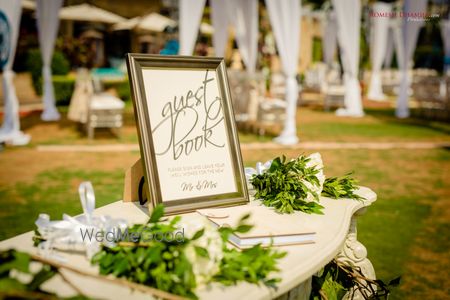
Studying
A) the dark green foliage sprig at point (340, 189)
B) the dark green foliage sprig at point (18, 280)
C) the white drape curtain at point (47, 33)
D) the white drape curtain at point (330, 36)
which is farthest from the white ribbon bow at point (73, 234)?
the white drape curtain at point (330, 36)

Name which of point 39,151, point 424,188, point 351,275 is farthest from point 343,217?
point 39,151

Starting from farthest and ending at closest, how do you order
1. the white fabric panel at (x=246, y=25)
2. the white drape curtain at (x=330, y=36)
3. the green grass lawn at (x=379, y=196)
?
the white drape curtain at (x=330, y=36) → the white fabric panel at (x=246, y=25) → the green grass lawn at (x=379, y=196)

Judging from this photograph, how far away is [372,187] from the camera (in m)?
5.77

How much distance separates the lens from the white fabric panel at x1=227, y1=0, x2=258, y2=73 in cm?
1266

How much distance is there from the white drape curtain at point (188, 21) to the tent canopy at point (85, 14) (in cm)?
1031

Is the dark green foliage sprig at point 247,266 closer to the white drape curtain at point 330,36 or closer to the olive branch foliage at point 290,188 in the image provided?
the olive branch foliage at point 290,188

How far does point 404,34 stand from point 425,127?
2.88 meters

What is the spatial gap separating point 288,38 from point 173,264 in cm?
780

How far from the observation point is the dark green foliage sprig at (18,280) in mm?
869

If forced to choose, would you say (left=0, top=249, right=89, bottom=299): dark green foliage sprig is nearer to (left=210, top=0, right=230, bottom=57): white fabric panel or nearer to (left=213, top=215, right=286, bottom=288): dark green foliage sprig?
(left=213, top=215, right=286, bottom=288): dark green foliage sprig

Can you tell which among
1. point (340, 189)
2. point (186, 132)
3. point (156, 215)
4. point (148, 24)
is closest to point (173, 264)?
point (156, 215)

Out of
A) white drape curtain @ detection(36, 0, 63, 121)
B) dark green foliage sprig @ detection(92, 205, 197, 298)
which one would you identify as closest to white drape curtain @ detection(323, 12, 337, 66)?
white drape curtain @ detection(36, 0, 63, 121)

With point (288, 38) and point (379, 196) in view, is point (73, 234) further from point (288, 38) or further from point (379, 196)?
point (288, 38)

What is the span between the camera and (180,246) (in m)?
1.06
